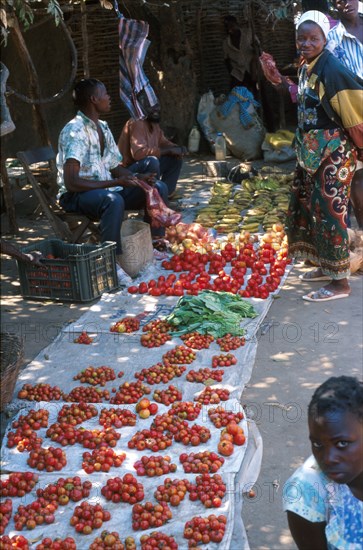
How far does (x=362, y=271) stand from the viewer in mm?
5969

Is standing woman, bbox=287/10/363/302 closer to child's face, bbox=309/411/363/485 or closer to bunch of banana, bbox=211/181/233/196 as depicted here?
bunch of banana, bbox=211/181/233/196

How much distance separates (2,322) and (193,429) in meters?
2.29

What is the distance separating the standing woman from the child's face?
126 inches

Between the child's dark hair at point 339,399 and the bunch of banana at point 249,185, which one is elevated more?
the child's dark hair at point 339,399

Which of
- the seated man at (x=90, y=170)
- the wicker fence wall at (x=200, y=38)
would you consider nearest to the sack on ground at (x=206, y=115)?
the wicker fence wall at (x=200, y=38)

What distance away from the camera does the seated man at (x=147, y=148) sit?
7.25 meters

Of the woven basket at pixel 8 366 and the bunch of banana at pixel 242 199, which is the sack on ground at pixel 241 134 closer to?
the bunch of banana at pixel 242 199

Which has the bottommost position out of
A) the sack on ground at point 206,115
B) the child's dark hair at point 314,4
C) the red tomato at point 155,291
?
the red tomato at point 155,291

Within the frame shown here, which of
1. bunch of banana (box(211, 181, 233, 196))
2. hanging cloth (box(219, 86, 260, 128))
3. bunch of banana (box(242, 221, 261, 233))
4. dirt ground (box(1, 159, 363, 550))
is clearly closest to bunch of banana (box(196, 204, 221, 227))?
bunch of banana (box(242, 221, 261, 233))

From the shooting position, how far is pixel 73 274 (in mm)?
5676

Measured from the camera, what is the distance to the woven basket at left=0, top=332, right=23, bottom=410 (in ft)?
12.8

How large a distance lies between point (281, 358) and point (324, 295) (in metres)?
1.00

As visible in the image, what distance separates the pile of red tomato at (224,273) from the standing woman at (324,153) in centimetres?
41

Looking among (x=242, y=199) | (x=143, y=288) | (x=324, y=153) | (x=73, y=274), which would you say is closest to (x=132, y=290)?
(x=143, y=288)
